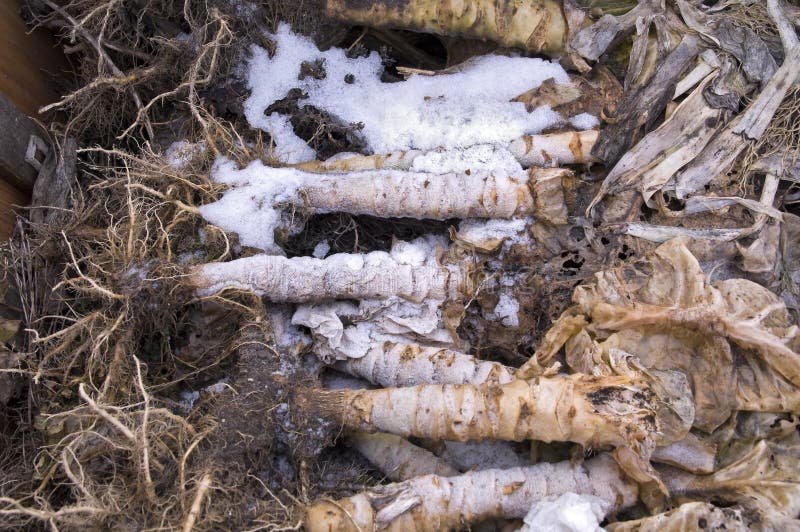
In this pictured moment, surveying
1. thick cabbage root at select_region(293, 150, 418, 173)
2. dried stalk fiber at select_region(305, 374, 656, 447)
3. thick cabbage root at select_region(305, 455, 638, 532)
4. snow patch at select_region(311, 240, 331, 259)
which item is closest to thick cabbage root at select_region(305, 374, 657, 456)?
dried stalk fiber at select_region(305, 374, 656, 447)

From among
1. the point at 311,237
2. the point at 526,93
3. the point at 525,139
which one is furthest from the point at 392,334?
the point at 526,93

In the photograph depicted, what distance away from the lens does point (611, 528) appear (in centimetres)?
243

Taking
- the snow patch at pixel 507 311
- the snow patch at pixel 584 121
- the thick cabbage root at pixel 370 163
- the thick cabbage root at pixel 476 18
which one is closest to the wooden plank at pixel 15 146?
the thick cabbage root at pixel 370 163

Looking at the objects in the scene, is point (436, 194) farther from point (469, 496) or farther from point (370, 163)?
point (469, 496)

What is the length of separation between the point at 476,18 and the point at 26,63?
8.07 ft

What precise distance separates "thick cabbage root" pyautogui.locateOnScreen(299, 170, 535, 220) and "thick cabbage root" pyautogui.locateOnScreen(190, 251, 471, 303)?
26 cm

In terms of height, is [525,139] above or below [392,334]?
above

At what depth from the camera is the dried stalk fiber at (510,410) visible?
245cm

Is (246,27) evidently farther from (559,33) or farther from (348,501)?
(348,501)

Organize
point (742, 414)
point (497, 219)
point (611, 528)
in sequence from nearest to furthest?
point (611, 528)
point (742, 414)
point (497, 219)

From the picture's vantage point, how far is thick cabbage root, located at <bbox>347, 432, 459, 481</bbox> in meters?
2.77

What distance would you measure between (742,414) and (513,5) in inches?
88.3

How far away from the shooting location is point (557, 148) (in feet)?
10.5

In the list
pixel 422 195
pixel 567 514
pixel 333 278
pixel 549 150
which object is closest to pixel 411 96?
pixel 422 195
